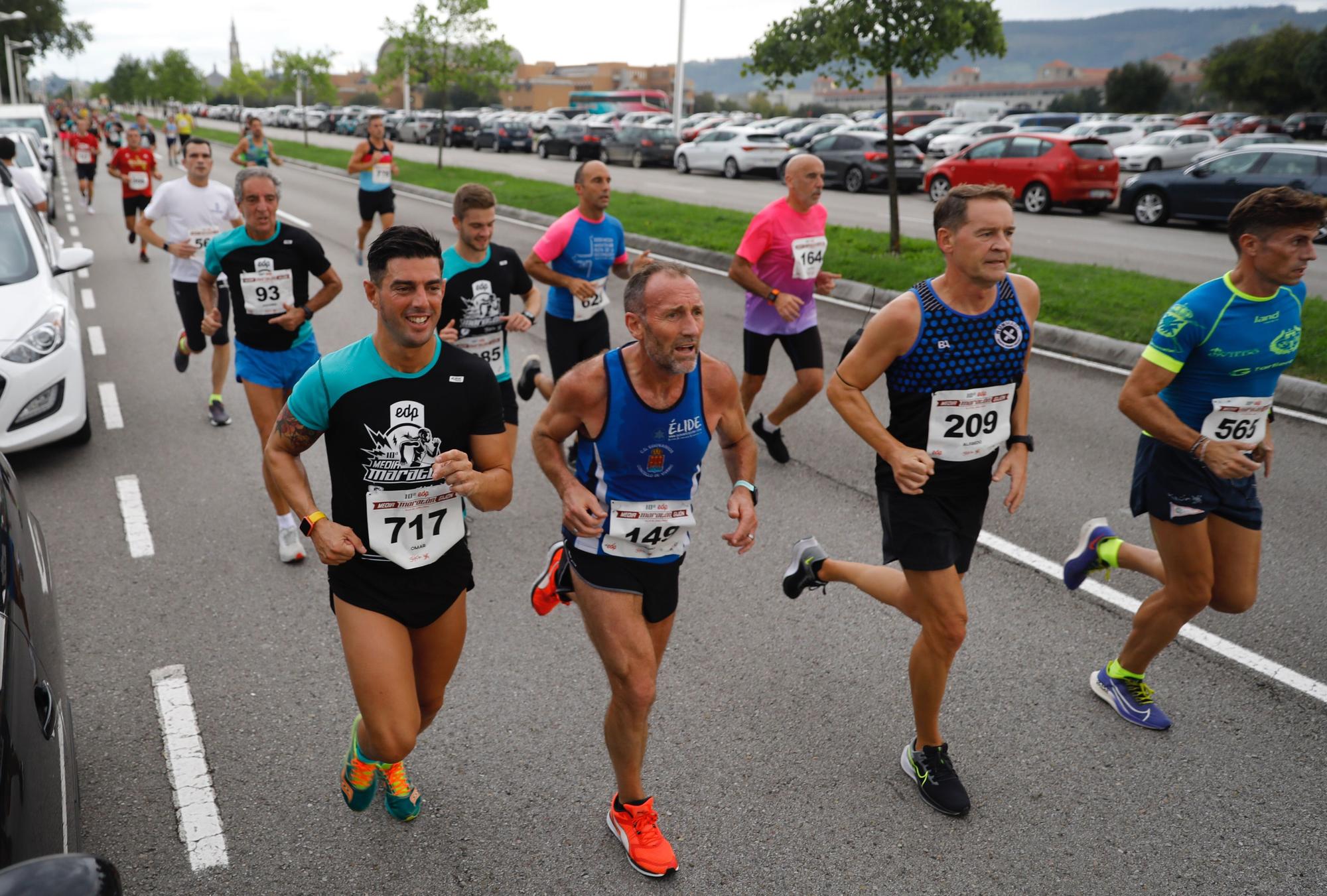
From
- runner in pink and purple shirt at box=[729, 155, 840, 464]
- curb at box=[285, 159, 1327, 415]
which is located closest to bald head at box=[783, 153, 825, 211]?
runner in pink and purple shirt at box=[729, 155, 840, 464]

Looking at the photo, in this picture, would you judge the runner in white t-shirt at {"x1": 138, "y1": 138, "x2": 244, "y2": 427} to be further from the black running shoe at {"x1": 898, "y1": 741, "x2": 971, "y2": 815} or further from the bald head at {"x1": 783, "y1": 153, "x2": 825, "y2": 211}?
the black running shoe at {"x1": 898, "y1": 741, "x2": 971, "y2": 815}

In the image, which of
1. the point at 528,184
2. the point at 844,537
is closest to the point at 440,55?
the point at 528,184

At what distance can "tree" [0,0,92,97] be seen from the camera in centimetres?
8088

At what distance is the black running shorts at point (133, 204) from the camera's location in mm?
15398

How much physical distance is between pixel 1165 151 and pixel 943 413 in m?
31.0

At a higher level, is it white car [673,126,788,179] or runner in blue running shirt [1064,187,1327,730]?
white car [673,126,788,179]

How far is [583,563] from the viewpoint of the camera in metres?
3.33

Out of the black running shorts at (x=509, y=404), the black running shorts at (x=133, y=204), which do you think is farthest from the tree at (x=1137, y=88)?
the black running shorts at (x=509, y=404)

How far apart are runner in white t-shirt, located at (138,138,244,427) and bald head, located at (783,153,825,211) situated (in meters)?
4.18

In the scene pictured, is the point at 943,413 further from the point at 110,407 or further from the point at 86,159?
the point at 86,159

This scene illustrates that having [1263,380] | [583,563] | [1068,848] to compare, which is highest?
[1263,380]

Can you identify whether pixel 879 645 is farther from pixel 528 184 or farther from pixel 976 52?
pixel 528 184

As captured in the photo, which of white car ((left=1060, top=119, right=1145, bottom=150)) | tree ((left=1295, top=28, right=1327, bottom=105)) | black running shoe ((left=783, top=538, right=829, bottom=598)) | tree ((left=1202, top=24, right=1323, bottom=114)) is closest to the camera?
black running shoe ((left=783, top=538, right=829, bottom=598))

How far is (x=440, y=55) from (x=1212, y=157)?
2177cm
